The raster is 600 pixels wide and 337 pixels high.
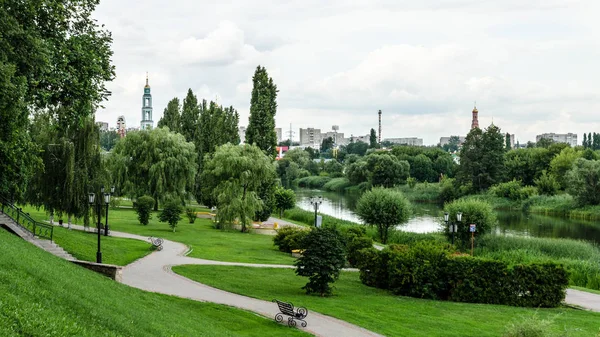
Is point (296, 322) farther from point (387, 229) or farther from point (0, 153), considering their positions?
point (387, 229)

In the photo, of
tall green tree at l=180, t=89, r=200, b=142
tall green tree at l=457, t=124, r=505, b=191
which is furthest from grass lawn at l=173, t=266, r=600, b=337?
tall green tree at l=457, t=124, r=505, b=191

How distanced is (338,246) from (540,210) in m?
59.3

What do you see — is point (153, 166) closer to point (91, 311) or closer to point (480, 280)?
point (480, 280)

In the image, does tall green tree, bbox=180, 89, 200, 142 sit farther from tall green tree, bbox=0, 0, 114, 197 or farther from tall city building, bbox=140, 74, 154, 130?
tall city building, bbox=140, 74, 154, 130

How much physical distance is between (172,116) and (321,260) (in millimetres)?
50273

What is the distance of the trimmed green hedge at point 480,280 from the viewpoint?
21625mm

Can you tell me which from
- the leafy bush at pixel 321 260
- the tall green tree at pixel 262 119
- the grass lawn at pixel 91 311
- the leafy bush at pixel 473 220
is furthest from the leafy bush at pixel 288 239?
the tall green tree at pixel 262 119

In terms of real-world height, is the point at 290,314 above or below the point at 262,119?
below

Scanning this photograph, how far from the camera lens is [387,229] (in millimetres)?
42938

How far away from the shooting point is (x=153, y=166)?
154 feet

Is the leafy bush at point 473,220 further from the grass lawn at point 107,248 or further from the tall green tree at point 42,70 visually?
the tall green tree at point 42,70

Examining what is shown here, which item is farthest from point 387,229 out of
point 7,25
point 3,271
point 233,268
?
point 3,271

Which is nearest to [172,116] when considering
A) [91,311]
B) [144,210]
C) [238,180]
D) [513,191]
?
[238,180]

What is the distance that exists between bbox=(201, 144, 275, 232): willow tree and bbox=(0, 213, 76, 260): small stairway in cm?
1937
